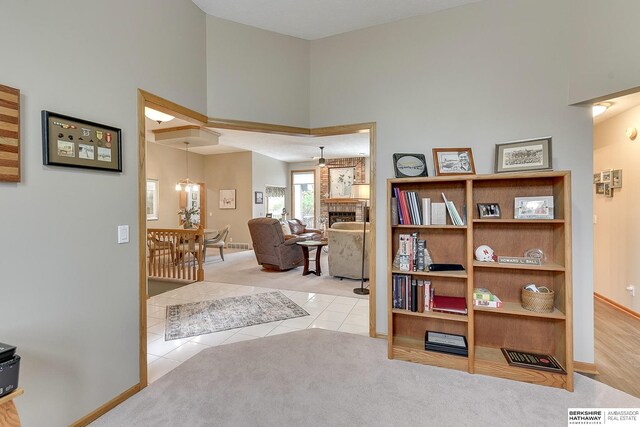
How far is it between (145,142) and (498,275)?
10.4 ft

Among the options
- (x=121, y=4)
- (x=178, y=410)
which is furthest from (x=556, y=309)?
(x=121, y=4)

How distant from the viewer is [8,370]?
1.13 m

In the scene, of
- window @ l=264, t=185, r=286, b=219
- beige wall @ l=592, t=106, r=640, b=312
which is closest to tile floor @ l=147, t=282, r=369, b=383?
beige wall @ l=592, t=106, r=640, b=312

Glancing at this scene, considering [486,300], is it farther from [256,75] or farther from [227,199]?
[227,199]

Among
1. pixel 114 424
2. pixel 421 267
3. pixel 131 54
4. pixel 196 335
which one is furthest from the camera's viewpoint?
pixel 196 335

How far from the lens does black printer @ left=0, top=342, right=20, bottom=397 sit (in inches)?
43.7

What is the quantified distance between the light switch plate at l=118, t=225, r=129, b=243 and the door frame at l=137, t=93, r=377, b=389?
0.35ft

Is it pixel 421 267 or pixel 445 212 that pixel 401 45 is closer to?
pixel 445 212

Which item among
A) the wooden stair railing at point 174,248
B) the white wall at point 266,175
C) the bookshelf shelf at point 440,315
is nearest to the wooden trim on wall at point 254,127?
the bookshelf shelf at point 440,315

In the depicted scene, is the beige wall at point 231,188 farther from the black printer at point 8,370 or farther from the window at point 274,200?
the black printer at point 8,370

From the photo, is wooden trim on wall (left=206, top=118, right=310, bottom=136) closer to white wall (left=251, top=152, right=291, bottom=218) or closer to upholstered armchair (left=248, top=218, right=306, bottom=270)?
upholstered armchair (left=248, top=218, right=306, bottom=270)

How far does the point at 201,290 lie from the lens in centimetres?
481

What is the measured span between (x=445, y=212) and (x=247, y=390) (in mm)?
2176

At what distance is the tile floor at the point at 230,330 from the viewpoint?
279 centimetres
